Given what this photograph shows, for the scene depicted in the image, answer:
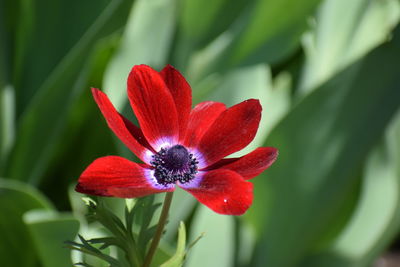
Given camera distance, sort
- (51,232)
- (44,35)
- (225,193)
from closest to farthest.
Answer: (225,193) → (51,232) → (44,35)

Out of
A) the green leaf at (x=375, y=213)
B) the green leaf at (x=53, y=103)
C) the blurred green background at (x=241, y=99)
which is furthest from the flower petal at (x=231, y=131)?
the green leaf at (x=375, y=213)

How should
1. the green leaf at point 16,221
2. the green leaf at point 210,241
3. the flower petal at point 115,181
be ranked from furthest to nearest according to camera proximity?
the green leaf at point 210,241 → the green leaf at point 16,221 → the flower petal at point 115,181

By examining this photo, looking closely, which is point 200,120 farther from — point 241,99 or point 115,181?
point 241,99

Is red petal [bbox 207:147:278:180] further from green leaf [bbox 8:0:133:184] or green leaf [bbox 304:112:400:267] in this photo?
green leaf [bbox 304:112:400:267]

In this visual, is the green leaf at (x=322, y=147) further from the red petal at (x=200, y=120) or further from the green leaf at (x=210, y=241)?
the red petal at (x=200, y=120)

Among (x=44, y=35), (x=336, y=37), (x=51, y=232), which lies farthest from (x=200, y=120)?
(x=336, y=37)

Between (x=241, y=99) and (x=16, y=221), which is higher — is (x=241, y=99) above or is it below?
above

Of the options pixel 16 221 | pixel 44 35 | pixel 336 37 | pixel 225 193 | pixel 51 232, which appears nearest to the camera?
pixel 225 193
